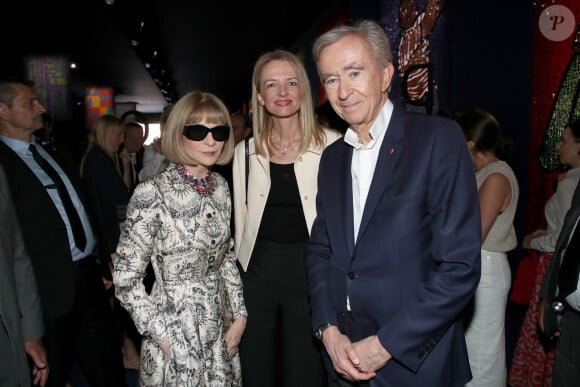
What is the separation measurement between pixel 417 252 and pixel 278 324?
117 cm

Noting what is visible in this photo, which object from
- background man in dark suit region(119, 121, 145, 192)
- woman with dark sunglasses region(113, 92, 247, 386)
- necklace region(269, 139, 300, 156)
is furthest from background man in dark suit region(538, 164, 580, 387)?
background man in dark suit region(119, 121, 145, 192)

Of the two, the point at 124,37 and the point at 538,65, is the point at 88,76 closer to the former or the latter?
the point at 124,37

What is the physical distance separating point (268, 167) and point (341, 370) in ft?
3.86

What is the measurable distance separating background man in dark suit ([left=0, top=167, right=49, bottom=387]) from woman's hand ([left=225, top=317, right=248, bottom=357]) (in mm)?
892

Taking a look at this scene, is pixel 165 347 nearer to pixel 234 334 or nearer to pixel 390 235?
pixel 234 334

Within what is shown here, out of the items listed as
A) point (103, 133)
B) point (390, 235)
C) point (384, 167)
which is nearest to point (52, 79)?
point (103, 133)

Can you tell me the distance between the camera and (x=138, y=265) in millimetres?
1881

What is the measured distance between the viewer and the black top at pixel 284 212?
2.35 metres

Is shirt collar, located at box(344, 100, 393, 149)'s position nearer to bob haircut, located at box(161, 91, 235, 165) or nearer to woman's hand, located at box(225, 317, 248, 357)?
bob haircut, located at box(161, 91, 235, 165)

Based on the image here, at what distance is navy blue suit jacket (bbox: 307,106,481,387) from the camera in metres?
1.45

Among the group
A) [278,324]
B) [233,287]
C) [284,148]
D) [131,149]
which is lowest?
[278,324]

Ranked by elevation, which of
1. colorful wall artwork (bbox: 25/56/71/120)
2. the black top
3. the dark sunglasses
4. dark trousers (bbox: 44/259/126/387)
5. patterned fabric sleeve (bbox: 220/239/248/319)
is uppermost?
colorful wall artwork (bbox: 25/56/71/120)

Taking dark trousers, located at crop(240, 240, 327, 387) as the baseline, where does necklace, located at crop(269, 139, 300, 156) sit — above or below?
above

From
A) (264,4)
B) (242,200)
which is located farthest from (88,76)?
(242,200)
